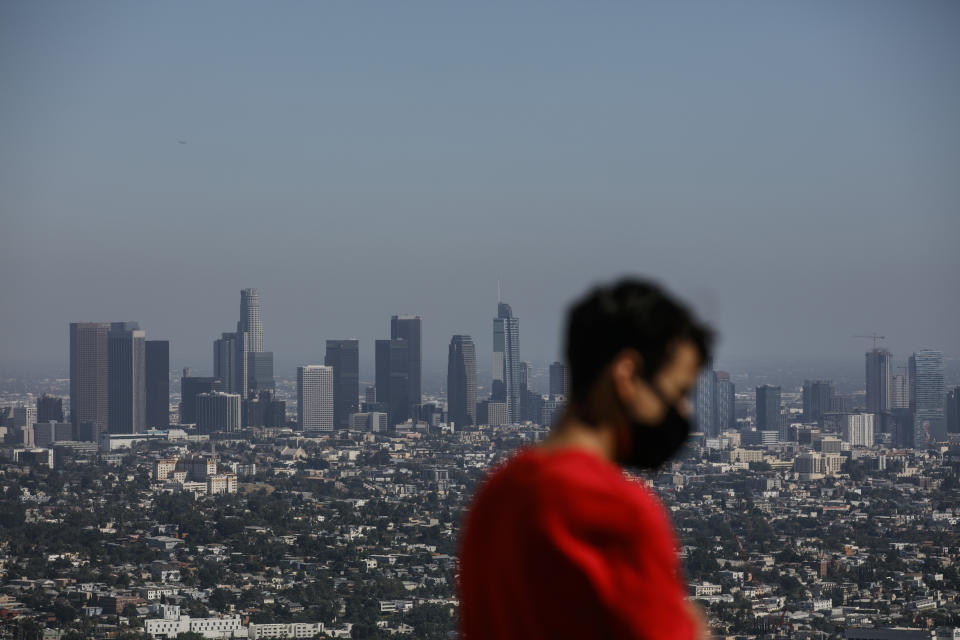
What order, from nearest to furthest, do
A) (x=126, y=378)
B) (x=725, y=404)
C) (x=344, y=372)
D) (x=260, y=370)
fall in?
(x=725, y=404) < (x=126, y=378) < (x=344, y=372) < (x=260, y=370)

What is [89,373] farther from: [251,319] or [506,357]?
[506,357]

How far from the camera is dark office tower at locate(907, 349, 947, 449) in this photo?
2115 inches

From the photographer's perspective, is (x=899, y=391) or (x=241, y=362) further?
(x=241, y=362)

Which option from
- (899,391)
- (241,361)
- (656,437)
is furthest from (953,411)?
(656,437)

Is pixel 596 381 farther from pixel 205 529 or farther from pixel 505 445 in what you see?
pixel 505 445

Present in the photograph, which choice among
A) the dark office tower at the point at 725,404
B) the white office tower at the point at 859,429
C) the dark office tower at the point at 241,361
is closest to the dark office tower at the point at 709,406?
the dark office tower at the point at 725,404

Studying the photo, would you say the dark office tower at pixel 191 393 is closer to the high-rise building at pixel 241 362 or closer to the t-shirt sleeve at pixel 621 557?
the high-rise building at pixel 241 362

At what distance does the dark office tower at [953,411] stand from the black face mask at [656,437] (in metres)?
54.7

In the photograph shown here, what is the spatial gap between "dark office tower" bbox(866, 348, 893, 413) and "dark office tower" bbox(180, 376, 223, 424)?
1057 inches

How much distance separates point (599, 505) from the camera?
1.04 meters

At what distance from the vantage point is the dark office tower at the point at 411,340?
66188 millimetres

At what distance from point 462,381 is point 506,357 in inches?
159

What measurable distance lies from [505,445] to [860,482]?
12.3 m

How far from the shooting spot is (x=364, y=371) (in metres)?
78.1
